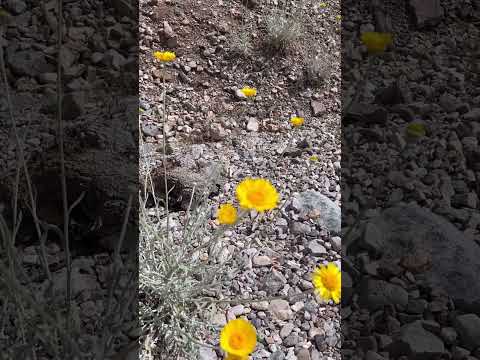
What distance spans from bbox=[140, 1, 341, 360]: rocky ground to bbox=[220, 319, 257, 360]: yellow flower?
507 mm

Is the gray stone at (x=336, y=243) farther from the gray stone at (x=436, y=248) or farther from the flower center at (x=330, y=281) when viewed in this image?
the flower center at (x=330, y=281)

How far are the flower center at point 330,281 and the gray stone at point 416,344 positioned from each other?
607mm

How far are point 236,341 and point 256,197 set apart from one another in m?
0.29

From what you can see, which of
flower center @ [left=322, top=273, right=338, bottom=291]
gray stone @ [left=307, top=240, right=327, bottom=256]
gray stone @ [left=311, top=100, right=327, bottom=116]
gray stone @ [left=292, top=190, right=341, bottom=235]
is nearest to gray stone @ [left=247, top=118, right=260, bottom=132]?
gray stone @ [left=311, top=100, right=327, bottom=116]

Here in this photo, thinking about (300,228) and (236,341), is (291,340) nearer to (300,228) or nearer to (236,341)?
(300,228)

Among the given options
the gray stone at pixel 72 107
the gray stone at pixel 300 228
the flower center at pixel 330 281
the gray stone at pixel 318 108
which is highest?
the flower center at pixel 330 281

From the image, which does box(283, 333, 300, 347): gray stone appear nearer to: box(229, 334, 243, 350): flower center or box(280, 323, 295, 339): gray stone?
box(280, 323, 295, 339): gray stone

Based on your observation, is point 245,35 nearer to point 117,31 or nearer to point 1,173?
point 117,31

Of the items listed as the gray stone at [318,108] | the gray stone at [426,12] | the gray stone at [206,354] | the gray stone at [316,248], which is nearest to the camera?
the gray stone at [206,354]

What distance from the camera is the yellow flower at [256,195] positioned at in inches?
40.9

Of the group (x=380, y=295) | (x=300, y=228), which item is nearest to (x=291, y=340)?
(x=380, y=295)

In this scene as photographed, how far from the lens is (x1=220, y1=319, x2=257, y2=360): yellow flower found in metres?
0.88

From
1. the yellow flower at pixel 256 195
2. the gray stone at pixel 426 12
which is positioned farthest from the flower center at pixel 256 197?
the gray stone at pixel 426 12

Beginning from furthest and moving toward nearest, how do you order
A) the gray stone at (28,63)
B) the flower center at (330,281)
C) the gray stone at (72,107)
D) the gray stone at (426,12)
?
the gray stone at (426,12) < the gray stone at (28,63) < the gray stone at (72,107) < the flower center at (330,281)
